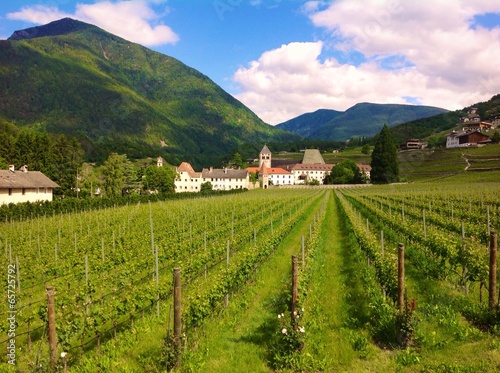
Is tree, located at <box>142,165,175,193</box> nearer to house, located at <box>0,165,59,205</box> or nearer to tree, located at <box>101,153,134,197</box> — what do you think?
tree, located at <box>101,153,134,197</box>

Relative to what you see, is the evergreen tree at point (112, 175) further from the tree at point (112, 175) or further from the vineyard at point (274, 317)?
the vineyard at point (274, 317)

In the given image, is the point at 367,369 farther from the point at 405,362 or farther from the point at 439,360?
the point at 439,360

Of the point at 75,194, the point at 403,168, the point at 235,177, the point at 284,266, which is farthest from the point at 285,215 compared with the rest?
the point at 235,177

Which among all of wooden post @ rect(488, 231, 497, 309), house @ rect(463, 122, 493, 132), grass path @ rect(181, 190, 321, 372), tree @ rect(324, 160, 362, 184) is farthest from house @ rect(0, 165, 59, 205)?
house @ rect(463, 122, 493, 132)

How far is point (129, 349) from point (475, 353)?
288 inches

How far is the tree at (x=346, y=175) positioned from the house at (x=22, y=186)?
261 feet

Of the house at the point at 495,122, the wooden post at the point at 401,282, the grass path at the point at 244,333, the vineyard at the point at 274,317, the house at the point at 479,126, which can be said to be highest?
the house at the point at 495,122

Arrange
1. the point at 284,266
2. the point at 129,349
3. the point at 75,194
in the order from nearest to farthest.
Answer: the point at 129,349 < the point at 284,266 < the point at 75,194

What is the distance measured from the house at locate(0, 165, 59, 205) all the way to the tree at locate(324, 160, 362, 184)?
261ft

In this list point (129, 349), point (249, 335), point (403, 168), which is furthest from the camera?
point (403, 168)

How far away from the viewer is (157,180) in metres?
92.4

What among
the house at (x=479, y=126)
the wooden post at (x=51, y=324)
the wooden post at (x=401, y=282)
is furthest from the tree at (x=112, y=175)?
the house at (x=479, y=126)

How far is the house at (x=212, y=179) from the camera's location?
123188mm

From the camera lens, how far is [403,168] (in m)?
103
